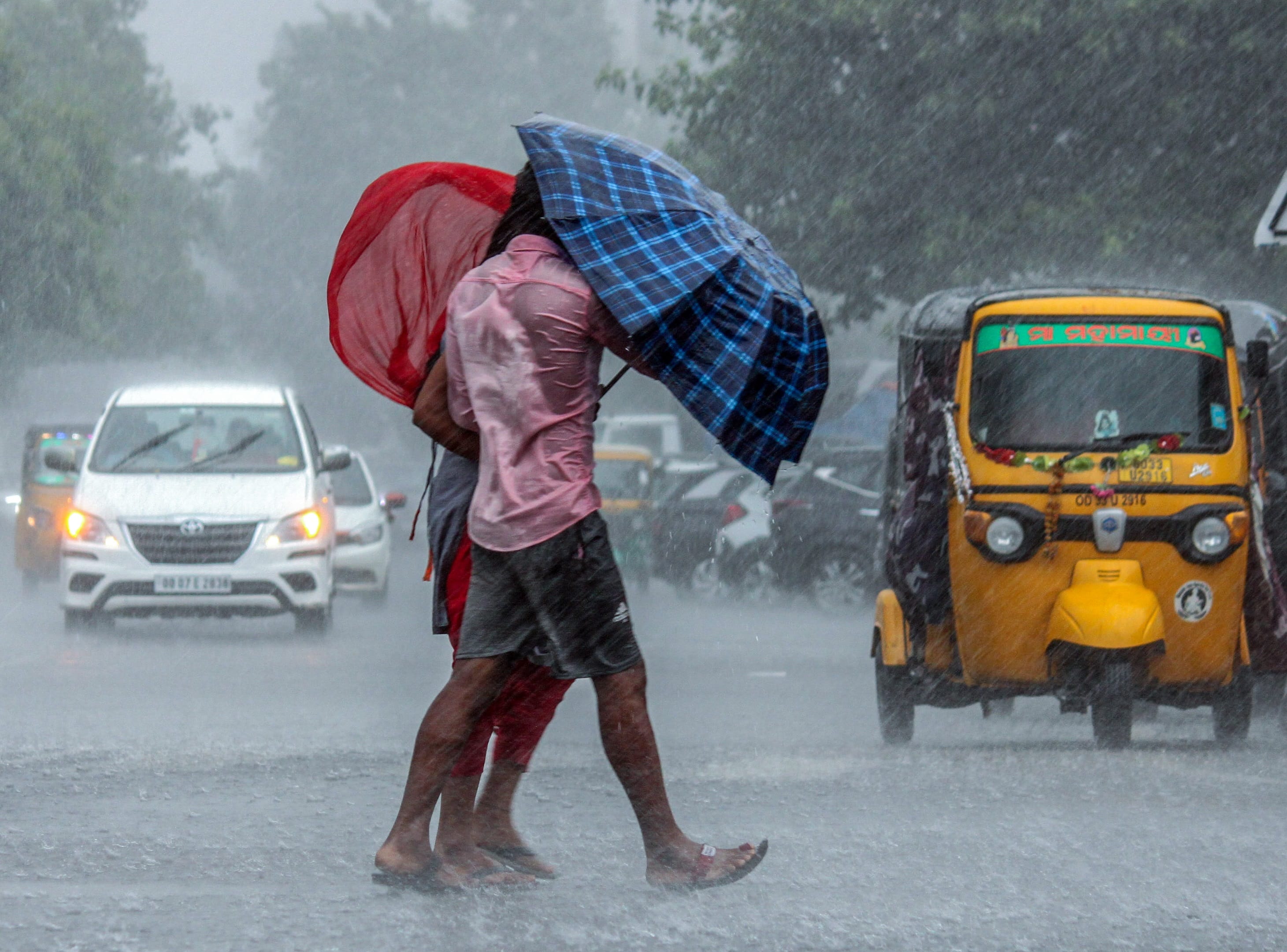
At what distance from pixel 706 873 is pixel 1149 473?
177 inches

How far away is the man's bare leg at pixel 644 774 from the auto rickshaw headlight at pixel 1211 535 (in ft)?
14.3

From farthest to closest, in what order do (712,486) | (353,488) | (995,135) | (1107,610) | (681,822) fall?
(995,135), (712,486), (353,488), (1107,610), (681,822)

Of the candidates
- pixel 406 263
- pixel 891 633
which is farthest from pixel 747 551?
A: pixel 406 263

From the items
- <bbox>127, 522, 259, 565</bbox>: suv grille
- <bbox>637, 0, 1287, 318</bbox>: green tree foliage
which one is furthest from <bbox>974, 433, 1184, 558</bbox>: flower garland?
<bbox>637, 0, 1287, 318</bbox>: green tree foliage

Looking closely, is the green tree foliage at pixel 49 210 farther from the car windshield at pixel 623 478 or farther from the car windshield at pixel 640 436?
the car windshield at pixel 623 478

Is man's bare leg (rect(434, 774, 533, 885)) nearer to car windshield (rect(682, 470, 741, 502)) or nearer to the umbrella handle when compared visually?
the umbrella handle

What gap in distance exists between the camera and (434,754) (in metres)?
5.74

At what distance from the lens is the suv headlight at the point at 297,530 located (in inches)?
643

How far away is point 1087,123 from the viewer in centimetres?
2434

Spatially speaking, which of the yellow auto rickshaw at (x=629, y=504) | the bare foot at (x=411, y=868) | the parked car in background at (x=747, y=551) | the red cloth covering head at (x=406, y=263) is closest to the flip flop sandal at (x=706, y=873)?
the bare foot at (x=411, y=868)

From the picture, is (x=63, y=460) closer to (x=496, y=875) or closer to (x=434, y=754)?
(x=496, y=875)

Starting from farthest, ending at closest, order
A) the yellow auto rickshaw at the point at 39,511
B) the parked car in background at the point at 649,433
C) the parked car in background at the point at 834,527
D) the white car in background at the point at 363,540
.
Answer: the parked car in background at the point at 649,433, the yellow auto rickshaw at the point at 39,511, the parked car in background at the point at 834,527, the white car in background at the point at 363,540

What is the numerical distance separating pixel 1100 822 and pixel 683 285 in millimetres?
2573

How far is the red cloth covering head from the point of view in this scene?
6.27 m
